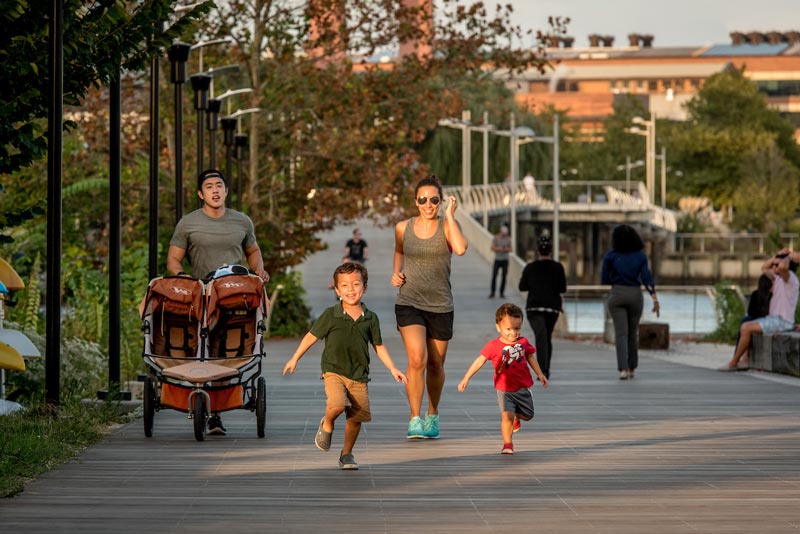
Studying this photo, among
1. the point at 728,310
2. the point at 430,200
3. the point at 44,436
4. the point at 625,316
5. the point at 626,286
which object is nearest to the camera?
the point at 44,436

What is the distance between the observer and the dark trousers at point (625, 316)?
65.6ft

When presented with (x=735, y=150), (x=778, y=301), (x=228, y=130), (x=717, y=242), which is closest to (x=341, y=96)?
(x=228, y=130)

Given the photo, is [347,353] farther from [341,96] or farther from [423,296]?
[341,96]

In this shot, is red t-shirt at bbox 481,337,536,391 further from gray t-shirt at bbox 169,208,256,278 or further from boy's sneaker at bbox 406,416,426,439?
gray t-shirt at bbox 169,208,256,278

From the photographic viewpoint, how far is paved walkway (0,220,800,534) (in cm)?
896

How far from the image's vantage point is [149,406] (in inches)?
508

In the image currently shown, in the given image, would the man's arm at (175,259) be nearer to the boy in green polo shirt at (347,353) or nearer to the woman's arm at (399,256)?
the woman's arm at (399,256)

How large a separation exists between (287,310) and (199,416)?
24228 mm

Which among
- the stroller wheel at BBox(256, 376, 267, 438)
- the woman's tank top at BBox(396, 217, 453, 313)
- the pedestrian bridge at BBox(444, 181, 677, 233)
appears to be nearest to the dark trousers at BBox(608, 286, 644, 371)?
the woman's tank top at BBox(396, 217, 453, 313)

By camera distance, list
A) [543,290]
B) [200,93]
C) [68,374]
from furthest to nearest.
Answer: [200,93], [543,290], [68,374]

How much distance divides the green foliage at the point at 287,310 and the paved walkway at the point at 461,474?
18.2 m

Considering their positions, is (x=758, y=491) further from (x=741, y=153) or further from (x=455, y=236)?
(x=741, y=153)

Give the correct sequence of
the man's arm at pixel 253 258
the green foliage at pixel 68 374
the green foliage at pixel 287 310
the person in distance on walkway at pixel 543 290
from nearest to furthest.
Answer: the man's arm at pixel 253 258 → the green foliage at pixel 68 374 → the person in distance on walkway at pixel 543 290 → the green foliage at pixel 287 310

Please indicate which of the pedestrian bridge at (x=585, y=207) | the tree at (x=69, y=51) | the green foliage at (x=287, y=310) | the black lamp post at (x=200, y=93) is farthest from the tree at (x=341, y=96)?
the pedestrian bridge at (x=585, y=207)
